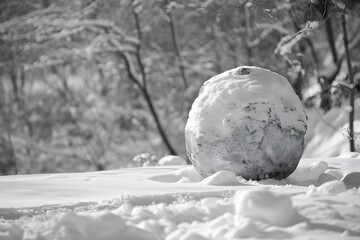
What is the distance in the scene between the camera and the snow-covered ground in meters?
2.65

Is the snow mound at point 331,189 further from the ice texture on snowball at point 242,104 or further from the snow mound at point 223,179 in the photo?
the ice texture on snowball at point 242,104

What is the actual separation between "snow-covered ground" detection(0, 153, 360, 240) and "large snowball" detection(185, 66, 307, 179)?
36cm

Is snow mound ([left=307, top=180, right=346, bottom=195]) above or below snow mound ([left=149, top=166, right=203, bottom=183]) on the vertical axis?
above

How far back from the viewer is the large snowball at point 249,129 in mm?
4719

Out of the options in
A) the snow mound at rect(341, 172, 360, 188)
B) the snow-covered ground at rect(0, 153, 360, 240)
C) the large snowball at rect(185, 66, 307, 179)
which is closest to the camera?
the snow-covered ground at rect(0, 153, 360, 240)

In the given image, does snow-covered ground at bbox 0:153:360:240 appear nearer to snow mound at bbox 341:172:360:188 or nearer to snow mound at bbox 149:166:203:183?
snow mound at bbox 341:172:360:188

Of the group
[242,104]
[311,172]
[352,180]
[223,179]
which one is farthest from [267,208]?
[311,172]

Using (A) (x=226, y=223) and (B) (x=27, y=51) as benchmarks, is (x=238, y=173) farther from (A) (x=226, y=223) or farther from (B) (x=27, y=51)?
(B) (x=27, y=51)

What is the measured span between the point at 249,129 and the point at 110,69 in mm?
9586

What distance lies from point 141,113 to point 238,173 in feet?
36.1

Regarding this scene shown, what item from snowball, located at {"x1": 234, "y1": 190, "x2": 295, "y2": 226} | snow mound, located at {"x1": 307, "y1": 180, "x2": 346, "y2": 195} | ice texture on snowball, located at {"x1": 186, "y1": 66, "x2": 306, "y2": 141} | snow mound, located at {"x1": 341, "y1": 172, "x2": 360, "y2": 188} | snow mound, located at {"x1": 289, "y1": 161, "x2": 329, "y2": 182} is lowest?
snow mound, located at {"x1": 289, "y1": 161, "x2": 329, "y2": 182}

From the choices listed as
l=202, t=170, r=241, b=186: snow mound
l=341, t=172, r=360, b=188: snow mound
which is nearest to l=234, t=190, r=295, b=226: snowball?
l=202, t=170, r=241, b=186: snow mound

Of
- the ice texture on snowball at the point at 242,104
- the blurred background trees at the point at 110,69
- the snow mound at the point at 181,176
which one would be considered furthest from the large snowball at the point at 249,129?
the blurred background trees at the point at 110,69

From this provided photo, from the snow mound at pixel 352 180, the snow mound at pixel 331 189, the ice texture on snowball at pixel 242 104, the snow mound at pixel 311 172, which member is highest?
the ice texture on snowball at pixel 242 104
